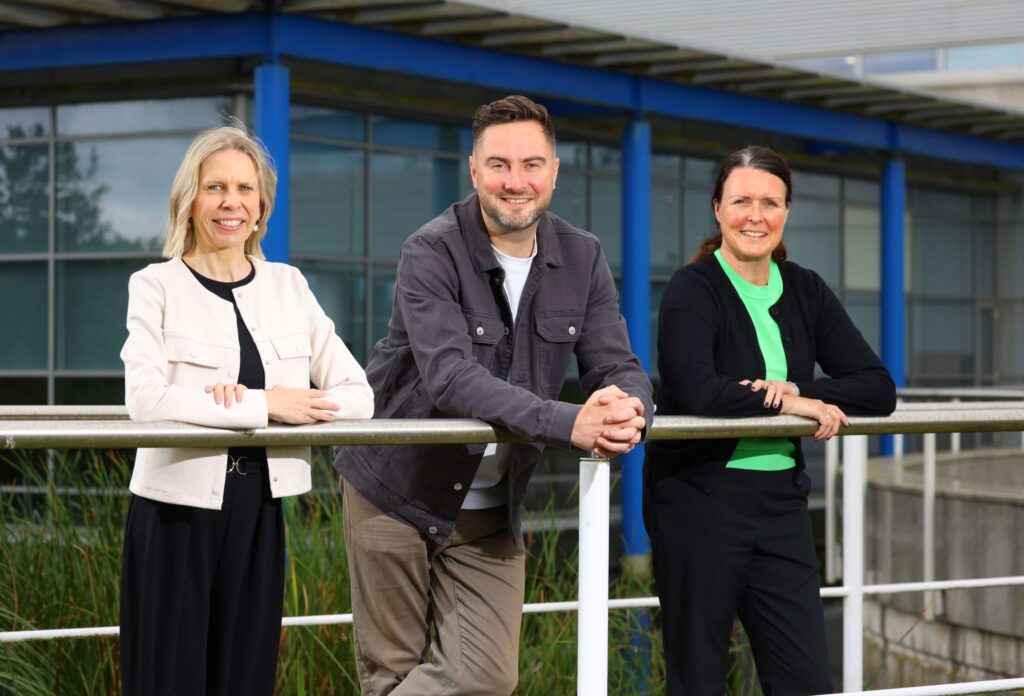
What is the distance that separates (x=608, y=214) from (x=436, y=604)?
1454 cm

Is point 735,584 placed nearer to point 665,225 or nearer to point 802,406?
point 802,406

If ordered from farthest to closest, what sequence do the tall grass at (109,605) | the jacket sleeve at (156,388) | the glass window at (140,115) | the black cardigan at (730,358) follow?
the glass window at (140,115) → the tall grass at (109,605) → the black cardigan at (730,358) → the jacket sleeve at (156,388)

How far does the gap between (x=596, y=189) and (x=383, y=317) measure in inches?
144

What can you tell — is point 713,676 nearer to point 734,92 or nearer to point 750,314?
point 750,314

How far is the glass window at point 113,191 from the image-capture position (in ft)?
46.2

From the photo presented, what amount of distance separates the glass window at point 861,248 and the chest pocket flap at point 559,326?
62.0 ft

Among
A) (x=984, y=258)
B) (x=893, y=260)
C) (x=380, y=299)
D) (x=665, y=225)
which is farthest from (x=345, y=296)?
(x=984, y=258)

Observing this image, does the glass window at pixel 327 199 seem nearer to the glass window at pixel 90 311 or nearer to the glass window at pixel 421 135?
the glass window at pixel 421 135

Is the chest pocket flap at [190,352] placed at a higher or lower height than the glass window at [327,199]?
lower

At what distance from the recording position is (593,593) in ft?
8.68

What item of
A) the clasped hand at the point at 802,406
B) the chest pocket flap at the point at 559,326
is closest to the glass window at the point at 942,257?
the clasped hand at the point at 802,406

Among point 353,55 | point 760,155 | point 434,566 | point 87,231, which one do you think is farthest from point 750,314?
point 87,231

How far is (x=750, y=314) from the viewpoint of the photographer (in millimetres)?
3504

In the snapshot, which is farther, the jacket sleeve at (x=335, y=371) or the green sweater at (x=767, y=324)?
the green sweater at (x=767, y=324)
